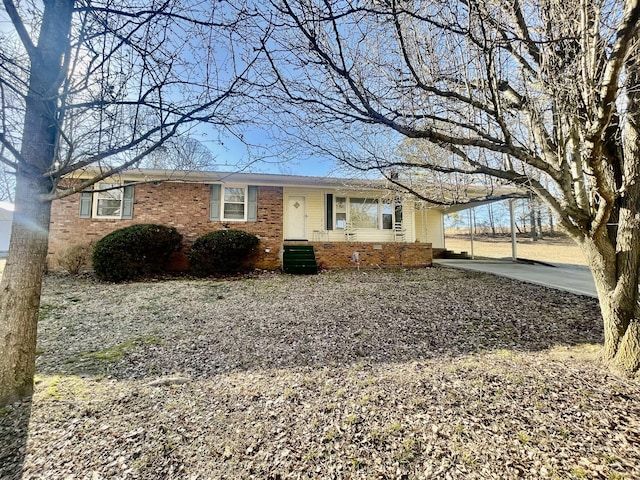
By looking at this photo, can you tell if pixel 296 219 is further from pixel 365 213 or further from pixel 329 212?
pixel 365 213

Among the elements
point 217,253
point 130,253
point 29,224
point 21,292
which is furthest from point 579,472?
point 130,253

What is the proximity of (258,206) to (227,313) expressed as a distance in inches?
233

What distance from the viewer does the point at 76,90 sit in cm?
243

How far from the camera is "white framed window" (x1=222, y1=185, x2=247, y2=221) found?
1027 centimetres

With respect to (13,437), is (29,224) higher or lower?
higher

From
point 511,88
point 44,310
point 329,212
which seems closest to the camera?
point 511,88

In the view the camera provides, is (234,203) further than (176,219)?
Yes

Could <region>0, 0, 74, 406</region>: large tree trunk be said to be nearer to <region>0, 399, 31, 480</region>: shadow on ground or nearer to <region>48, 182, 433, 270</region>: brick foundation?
<region>0, 399, 31, 480</region>: shadow on ground

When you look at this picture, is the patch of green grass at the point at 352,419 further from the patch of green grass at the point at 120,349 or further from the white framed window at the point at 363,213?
the white framed window at the point at 363,213

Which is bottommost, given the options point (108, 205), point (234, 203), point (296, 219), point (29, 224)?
point (29, 224)

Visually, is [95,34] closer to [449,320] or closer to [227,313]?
[227,313]

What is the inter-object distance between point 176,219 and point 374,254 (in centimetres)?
718

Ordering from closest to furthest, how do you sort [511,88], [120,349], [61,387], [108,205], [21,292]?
1. [21,292]
2. [61,387]
3. [511,88]
4. [120,349]
5. [108,205]

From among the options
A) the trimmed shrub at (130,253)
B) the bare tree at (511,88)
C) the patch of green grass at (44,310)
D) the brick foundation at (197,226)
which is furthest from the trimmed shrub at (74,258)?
the bare tree at (511,88)
